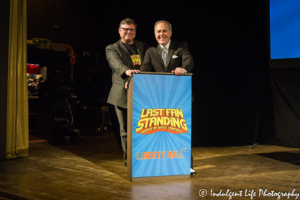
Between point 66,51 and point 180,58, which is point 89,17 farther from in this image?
point 180,58

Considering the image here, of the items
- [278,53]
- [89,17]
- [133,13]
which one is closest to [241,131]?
[278,53]

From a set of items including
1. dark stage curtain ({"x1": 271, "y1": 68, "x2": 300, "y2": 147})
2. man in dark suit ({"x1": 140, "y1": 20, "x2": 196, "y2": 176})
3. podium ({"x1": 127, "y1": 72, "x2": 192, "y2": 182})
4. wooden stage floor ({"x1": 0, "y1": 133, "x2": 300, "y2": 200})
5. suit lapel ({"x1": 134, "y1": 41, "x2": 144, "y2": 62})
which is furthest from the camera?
dark stage curtain ({"x1": 271, "y1": 68, "x2": 300, "y2": 147})

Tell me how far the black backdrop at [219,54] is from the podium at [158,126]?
1943 millimetres

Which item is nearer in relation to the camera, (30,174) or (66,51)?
(30,174)

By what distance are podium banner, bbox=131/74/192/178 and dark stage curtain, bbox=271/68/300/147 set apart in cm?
255

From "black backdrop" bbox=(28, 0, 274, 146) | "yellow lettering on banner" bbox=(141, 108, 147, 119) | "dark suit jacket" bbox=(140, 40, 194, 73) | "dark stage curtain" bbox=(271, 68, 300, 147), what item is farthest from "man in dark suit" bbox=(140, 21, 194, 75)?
"dark stage curtain" bbox=(271, 68, 300, 147)

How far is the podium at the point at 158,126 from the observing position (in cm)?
251

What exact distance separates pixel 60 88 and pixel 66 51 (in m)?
2.29

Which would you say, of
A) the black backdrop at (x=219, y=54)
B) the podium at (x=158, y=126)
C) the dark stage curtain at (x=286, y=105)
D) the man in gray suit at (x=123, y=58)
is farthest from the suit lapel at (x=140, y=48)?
the dark stage curtain at (x=286, y=105)

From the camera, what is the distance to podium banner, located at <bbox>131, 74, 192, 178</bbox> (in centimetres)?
251

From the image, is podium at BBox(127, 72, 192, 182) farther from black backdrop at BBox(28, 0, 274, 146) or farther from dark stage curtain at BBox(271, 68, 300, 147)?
dark stage curtain at BBox(271, 68, 300, 147)

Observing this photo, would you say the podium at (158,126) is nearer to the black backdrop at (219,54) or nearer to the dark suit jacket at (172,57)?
the dark suit jacket at (172,57)

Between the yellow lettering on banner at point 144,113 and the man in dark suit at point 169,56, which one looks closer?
the yellow lettering on banner at point 144,113

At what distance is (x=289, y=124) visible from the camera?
14.7ft
